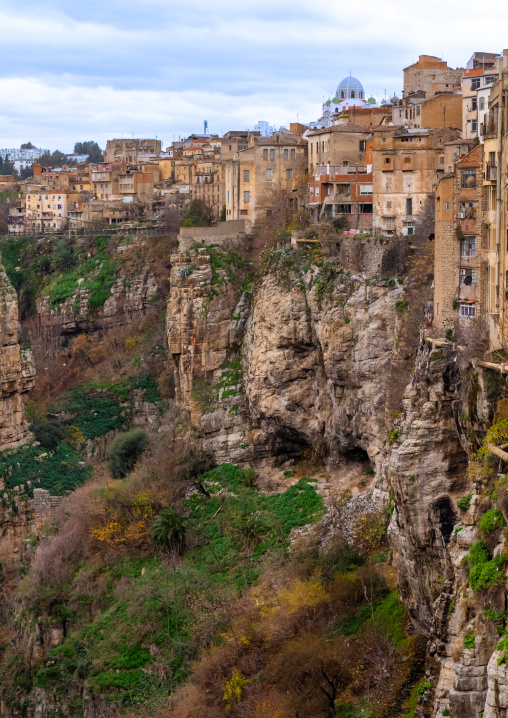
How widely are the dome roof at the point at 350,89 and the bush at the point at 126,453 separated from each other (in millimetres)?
33389

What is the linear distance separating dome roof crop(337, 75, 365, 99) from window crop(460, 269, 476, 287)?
4450 cm

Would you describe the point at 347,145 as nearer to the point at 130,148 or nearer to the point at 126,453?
the point at 126,453

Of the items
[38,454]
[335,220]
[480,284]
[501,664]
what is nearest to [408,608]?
[480,284]

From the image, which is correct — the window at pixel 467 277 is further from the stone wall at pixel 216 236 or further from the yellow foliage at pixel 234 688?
the stone wall at pixel 216 236

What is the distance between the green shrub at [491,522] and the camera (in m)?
18.3

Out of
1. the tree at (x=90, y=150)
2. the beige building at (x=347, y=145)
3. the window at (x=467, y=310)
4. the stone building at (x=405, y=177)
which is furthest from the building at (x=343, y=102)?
the tree at (x=90, y=150)

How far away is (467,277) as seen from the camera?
82.3 ft

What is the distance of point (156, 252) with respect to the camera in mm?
55000

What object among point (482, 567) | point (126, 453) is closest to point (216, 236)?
point (126, 453)

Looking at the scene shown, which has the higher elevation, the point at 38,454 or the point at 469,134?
the point at 469,134

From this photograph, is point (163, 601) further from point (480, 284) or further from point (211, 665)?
point (480, 284)

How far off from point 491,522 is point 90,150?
117589 millimetres

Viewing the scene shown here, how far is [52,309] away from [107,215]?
1155cm

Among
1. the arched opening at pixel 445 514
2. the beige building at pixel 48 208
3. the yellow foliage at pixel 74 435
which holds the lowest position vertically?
the yellow foliage at pixel 74 435
